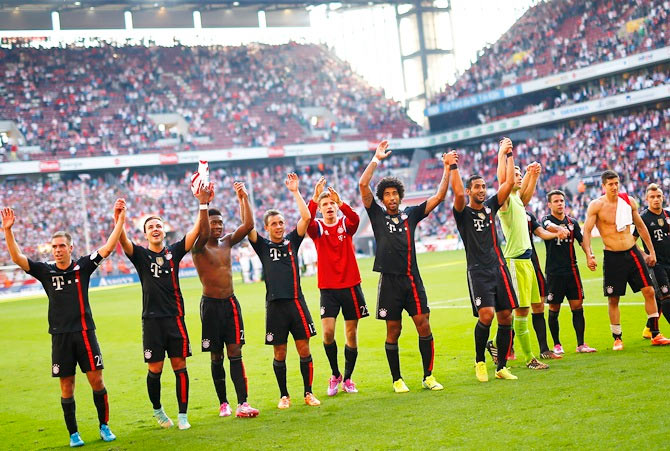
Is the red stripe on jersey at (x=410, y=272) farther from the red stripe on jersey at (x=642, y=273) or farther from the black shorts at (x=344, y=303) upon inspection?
the red stripe on jersey at (x=642, y=273)

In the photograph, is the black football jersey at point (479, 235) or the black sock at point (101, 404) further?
the black football jersey at point (479, 235)

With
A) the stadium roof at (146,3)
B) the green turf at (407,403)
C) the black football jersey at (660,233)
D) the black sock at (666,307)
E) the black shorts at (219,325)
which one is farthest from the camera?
the stadium roof at (146,3)

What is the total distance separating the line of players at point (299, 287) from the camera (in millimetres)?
8805

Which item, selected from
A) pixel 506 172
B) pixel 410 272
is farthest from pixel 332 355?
pixel 506 172

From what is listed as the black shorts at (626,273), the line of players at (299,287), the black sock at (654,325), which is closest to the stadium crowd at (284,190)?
the black shorts at (626,273)

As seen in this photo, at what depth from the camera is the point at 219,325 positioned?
9445mm

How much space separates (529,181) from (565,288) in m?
1.59

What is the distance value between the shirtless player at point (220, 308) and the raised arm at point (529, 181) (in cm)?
355

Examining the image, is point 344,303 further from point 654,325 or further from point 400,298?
point 654,325

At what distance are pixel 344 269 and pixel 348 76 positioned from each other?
58.2 metres

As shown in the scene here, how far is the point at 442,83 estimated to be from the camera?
67.2 meters

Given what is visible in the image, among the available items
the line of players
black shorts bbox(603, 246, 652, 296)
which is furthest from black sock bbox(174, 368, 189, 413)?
black shorts bbox(603, 246, 652, 296)

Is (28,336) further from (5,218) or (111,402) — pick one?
(5,218)

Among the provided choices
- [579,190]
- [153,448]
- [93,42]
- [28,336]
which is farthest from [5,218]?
[93,42]
